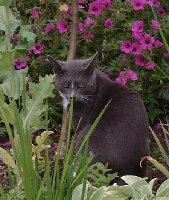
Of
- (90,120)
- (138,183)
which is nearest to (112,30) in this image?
(90,120)

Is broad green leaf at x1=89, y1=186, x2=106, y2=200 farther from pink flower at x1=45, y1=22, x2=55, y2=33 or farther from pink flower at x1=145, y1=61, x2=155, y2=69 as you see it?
pink flower at x1=45, y1=22, x2=55, y2=33

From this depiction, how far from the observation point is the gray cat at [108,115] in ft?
14.4

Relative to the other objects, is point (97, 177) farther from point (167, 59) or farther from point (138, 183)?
point (167, 59)

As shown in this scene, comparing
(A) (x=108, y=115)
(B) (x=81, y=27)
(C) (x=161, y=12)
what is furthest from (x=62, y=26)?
(A) (x=108, y=115)

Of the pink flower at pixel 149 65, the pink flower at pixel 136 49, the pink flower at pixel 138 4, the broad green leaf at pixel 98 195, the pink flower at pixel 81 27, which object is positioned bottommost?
the pink flower at pixel 149 65

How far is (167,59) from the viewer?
561 cm

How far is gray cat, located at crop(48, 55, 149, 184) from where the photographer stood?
14.4 ft

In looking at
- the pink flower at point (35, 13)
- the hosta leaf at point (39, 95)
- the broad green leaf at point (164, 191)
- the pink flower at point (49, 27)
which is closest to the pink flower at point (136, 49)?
the pink flower at point (49, 27)

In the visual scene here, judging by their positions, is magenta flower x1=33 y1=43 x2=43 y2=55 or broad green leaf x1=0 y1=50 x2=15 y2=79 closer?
broad green leaf x1=0 y1=50 x2=15 y2=79

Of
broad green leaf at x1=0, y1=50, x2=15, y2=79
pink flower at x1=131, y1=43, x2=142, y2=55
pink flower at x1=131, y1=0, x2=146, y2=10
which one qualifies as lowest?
pink flower at x1=131, y1=43, x2=142, y2=55

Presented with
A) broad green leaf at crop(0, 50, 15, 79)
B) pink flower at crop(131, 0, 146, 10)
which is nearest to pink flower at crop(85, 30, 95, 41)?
pink flower at crop(131, 0, 146, 10)

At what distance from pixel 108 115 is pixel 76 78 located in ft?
1.10

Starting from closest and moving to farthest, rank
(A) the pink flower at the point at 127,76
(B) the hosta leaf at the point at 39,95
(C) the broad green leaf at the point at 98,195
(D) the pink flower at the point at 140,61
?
(C) the broad green leaf at the point at 98,195 → (B) the hosta leaf at the point at 39,95 → (A) the pink flower at the point at 127,76 → (D) the pink flower at the point at 140,61

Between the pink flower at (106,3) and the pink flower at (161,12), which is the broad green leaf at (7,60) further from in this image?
the pink flower at (161,12)
